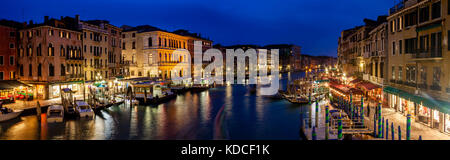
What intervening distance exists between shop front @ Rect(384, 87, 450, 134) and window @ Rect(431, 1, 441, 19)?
4112 millimetres

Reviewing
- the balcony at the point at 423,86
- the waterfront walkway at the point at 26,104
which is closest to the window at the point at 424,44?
the balcony at the point at 423,86

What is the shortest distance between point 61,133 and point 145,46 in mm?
31925

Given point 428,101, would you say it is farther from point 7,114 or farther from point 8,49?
point 8,49

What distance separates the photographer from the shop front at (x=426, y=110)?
43.1 feet

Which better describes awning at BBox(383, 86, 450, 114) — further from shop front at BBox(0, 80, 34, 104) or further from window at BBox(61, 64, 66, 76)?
shop front at BBox(0, 80, 34, 104)

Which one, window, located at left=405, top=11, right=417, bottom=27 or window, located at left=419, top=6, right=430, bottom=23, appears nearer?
window, located at left=419, top=6, right=430, bottom=23

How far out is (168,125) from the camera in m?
21.0

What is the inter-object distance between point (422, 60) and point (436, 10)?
273cm

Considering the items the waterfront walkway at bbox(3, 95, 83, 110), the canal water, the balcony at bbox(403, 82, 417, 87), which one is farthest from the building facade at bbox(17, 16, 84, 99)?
the balcony at bbox(403, 82, 417, 87)

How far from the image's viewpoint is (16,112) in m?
21.8

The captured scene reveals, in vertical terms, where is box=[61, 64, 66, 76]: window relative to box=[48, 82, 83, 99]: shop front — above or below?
above

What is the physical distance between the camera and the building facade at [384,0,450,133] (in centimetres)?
1354

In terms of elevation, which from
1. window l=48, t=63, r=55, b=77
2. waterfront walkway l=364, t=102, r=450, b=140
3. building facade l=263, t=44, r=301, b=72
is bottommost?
waterfront walkway l=364, t=102, r=450, b=140
